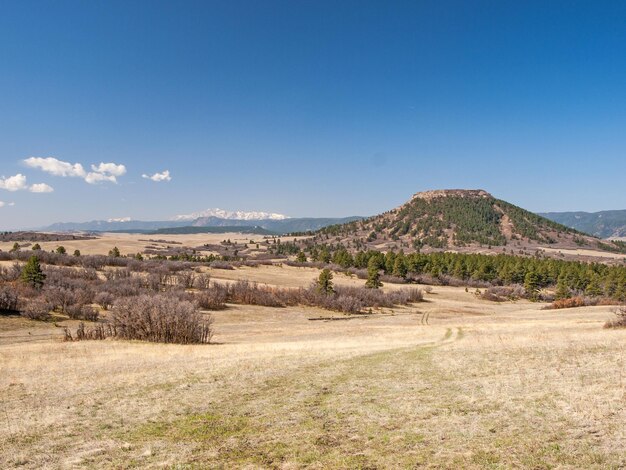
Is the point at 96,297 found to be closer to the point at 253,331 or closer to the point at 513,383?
the point at 253,331

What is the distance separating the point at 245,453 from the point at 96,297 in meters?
47.2

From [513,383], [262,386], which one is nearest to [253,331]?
[262,386]

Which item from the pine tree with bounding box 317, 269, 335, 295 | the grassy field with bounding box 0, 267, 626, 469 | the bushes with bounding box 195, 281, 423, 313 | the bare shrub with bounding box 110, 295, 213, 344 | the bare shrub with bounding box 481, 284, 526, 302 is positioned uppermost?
the grassy field with bounding box 0, 267, 626, 469

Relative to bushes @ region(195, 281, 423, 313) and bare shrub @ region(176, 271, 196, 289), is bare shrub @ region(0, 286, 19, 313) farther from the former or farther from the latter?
bare shrub @ region(176, 271, 196, 289)

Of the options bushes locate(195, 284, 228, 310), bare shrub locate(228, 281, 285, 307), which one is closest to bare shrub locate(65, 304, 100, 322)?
bushes locate(195, 284, 228, 310)

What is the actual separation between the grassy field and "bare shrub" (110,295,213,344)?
23.9ft

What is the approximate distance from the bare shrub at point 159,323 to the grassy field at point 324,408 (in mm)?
7300

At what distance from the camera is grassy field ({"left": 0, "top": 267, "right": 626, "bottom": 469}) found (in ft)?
26.6

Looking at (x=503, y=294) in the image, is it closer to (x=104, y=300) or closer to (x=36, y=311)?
(x=104, y=300)

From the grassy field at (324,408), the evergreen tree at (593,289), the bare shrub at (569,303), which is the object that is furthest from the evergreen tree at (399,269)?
the grassy field at (324,408)

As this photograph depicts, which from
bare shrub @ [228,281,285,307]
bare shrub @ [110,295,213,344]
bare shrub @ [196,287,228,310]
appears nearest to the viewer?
bare shrub @ [110,295,213,344]

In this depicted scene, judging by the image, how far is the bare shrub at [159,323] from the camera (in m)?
30.3

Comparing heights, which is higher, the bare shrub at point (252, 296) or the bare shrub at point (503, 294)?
the bare shrub at point (252, 296)

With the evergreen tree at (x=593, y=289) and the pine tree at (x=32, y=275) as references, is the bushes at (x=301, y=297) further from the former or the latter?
the evergreen tree at (x=593, y=289)
